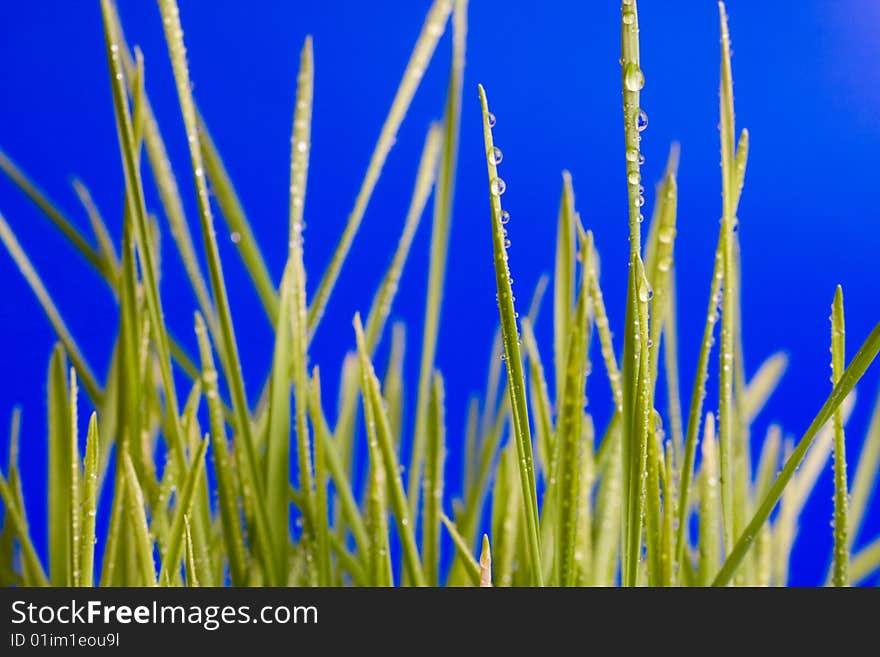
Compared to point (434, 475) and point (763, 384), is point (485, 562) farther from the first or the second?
point (763, 384)

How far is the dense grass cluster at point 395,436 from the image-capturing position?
0.22 m

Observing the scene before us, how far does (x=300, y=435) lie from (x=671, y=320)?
0.60 ft

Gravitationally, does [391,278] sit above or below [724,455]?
above

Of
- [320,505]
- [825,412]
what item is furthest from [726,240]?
[320,505]

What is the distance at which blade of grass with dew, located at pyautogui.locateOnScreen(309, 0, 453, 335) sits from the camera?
1.04 ft

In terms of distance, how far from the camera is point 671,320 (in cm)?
38

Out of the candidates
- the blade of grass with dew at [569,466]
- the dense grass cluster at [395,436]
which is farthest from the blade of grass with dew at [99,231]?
the blade of grass with dew at [569,466]

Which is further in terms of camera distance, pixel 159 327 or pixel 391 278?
pixel 391 278

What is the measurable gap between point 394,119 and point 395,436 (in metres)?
0.19

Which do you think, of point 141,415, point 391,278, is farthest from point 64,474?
point 391,278

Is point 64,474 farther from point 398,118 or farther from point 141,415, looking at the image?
point 398,118

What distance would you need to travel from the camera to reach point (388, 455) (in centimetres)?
27
